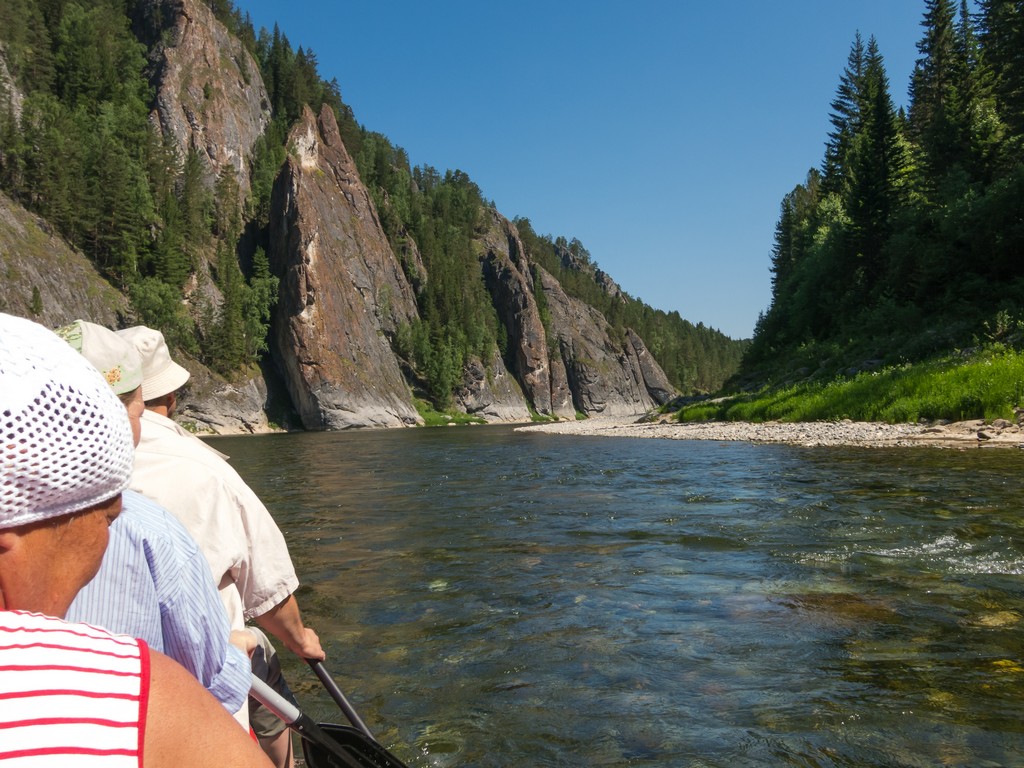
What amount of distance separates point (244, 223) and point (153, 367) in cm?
10001

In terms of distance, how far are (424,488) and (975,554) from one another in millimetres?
11884

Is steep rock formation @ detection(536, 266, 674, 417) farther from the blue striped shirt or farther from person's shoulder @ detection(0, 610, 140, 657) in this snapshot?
person's shoulder @ detection(0, 610, 140, 657)

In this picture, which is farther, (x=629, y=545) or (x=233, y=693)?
(x=629, y=545)

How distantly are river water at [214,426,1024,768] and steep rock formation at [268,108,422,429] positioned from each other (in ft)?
225

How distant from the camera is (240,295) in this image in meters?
82.7

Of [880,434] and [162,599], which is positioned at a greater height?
[162,599]

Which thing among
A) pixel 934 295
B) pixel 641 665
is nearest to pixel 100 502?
pixel 641 665

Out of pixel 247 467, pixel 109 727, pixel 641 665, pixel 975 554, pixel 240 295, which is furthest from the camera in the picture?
pixel 240 295

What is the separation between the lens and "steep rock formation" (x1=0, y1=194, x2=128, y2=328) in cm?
5100

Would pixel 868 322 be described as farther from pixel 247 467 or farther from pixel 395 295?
pixel 395 295

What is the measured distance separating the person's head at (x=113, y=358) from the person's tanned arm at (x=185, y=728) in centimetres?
187

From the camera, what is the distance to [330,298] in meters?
86.1

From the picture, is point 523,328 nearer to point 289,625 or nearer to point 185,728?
point 289,625

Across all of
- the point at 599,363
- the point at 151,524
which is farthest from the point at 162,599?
the point at 599,363
